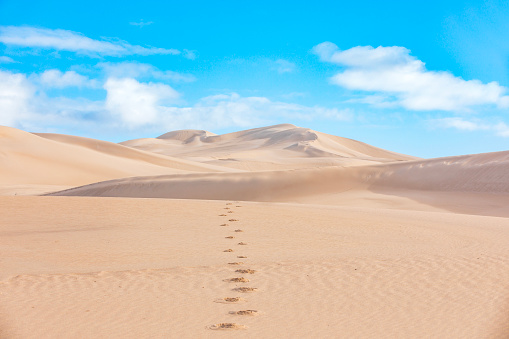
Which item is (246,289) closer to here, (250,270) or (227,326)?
(250,270)

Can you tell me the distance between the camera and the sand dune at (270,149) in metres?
74.5

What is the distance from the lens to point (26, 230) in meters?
12.6

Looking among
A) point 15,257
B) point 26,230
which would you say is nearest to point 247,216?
point 26,230

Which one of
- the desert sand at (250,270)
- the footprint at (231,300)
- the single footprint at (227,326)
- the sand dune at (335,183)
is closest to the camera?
the single footprint at (227,326)

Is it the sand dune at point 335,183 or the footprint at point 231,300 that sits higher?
the sand dune at point 335,183

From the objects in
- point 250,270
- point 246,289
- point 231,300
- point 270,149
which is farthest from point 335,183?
point 270,149

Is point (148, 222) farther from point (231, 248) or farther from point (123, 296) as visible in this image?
point (123, 296)

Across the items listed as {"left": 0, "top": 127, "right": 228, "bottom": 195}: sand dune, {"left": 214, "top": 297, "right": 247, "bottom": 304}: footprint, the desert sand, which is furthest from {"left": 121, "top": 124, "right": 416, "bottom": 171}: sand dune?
{"left": 214, "top": 297, "right": 247, "bottom": 304}: footprint

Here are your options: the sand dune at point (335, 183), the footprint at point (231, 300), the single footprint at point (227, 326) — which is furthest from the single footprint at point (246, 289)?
the sand dune at point (335, 183)

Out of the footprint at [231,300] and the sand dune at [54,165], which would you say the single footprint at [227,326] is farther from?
the sand dune at [54,165]

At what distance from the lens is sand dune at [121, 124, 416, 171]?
74.5m

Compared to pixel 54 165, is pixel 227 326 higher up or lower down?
lower down

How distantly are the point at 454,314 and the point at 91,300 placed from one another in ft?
13.3

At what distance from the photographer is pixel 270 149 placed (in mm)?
96312
